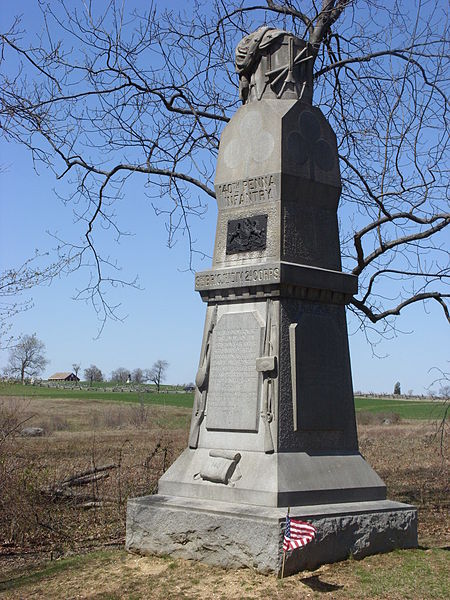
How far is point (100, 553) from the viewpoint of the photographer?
9891 mm

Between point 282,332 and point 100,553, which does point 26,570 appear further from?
point 282,332

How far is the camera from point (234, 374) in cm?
967

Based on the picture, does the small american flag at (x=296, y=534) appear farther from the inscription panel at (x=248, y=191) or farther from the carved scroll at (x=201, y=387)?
the inscription panel at (x=248, y=191)

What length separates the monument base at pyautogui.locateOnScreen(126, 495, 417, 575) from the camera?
8133 mm

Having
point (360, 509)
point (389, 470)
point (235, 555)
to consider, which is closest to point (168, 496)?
point (235, 555)

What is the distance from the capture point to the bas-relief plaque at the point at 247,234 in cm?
984

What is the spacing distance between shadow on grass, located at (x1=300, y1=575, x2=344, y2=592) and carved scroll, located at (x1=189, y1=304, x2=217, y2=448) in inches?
96.5

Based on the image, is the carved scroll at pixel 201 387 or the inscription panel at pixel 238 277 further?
the carved scroll at pixel 201 387

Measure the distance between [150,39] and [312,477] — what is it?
8.59 m

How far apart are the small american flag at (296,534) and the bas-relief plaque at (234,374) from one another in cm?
143

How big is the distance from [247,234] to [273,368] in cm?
179

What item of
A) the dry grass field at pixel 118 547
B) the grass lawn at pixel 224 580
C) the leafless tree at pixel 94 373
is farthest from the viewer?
the leafless tree at pixel 94 373

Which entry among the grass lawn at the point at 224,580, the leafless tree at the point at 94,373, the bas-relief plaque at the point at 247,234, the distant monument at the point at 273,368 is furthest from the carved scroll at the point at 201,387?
the leafless tree at the point at 94,373

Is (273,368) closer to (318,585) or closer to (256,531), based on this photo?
(256,531)
